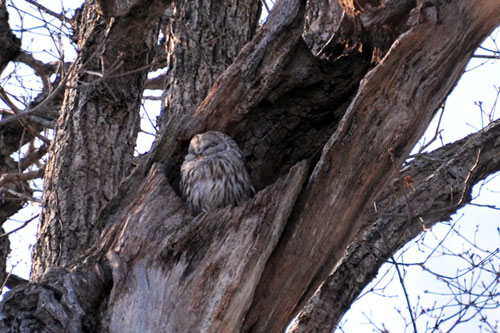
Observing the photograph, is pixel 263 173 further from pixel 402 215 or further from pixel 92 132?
pixel 92 132

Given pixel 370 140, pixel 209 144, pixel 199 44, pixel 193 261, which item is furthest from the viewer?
pixel 199 44

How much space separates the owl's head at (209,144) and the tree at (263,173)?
0.07m

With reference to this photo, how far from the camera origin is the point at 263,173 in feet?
16.3

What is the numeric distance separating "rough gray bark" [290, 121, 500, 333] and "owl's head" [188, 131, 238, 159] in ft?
3.53

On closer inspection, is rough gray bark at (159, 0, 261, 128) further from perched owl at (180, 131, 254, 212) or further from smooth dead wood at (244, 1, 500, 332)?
smooth dead wood at (244, 1, 500, 332)

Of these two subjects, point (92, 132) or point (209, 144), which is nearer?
point (209, 144)

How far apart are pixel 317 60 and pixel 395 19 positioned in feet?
1.76

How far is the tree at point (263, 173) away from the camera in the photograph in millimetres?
3453

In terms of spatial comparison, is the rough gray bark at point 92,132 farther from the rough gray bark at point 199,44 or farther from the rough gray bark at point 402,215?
the rough gray bark at point 402,215

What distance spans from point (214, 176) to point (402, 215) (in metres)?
1.30

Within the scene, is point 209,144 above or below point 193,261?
above

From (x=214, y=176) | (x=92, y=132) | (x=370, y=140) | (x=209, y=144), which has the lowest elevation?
(x=370, y=140)

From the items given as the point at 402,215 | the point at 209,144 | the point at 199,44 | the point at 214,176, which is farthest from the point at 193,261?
the point at 199,44

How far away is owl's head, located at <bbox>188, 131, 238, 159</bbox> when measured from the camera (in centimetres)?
450
